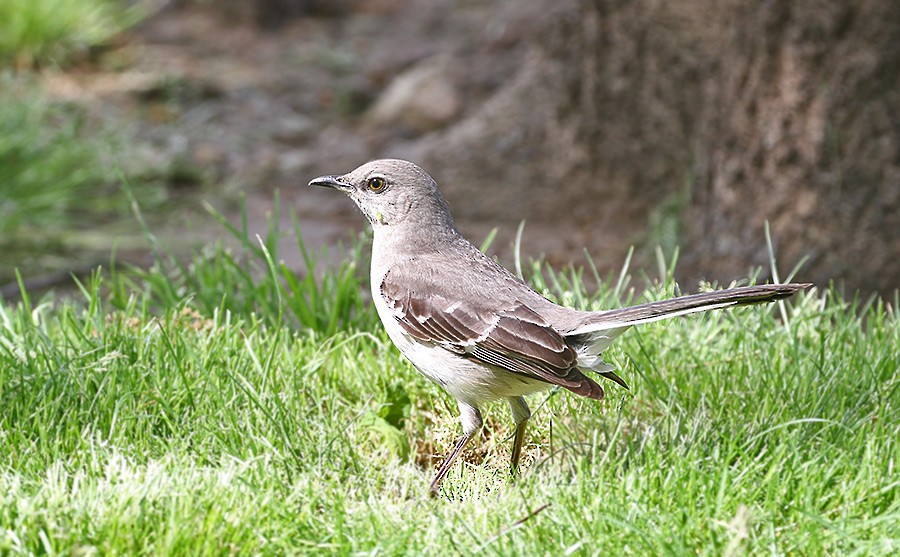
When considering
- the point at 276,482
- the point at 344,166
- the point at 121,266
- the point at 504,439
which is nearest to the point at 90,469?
the point at 276,482

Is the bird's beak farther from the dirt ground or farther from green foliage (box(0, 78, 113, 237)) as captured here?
green foliage (box(0, 78, 113, 237))

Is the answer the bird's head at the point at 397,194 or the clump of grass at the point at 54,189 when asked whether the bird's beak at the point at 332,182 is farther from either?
the clump of grass at the point at 54,189

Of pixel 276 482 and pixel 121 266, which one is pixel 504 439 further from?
pixel 121 266

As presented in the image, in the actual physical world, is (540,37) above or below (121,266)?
above

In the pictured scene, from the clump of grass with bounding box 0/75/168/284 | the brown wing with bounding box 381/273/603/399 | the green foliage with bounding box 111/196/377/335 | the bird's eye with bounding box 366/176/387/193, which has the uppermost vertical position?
the bird's eye with bounding box 366/176/387/193

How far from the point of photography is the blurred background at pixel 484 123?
6418 mm

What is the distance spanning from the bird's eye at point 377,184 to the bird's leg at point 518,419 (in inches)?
40.8

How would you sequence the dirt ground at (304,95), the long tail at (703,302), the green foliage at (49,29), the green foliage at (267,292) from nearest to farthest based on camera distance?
1. the long tail at (703,302)
2. the green foliage at (267,292)
3. the dirt ground at (304,95)
4. the green foliage at (49,29)

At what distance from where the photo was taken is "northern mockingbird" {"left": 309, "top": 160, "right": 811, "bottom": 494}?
3.94 m

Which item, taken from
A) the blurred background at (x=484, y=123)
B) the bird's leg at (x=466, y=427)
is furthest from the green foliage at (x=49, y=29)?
the bird's leg at (x=466, y=427)

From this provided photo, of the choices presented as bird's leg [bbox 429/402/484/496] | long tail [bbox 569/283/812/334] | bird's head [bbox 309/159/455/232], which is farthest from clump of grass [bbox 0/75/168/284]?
long tail [bbox 569/283/812/334]

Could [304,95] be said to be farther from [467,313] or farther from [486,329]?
[486,329]

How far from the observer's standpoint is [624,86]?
805 centimetres

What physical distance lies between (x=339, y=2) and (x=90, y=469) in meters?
10.3
